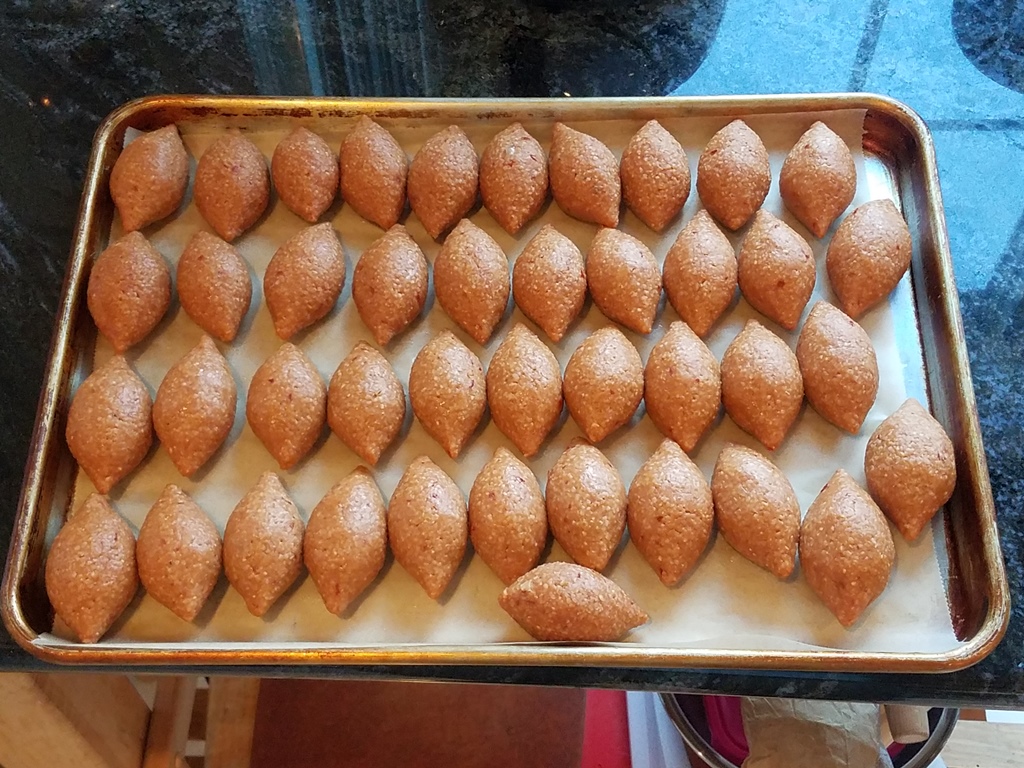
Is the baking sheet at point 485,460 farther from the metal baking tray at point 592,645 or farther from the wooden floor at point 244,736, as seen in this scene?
the wooden floor at point 244,736

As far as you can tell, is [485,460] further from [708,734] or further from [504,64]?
[504,64]

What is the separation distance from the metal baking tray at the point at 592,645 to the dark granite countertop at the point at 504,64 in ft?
0.37

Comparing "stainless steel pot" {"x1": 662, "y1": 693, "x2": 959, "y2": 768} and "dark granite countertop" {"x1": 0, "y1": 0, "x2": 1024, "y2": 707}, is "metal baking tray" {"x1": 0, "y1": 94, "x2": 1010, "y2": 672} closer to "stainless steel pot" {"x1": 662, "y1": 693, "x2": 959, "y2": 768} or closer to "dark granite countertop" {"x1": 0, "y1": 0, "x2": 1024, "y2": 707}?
"dark granite countertop" {"x1": 0, "y1": 0, "x2": 1024, "y2": 707}

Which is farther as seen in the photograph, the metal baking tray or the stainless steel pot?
the stainless steel pot

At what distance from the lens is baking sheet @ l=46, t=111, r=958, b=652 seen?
86cm

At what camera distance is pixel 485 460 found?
970 mm

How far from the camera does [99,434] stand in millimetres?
928

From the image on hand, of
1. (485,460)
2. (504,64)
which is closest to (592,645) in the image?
(485,460)

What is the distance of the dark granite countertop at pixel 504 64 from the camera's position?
1.16 metres

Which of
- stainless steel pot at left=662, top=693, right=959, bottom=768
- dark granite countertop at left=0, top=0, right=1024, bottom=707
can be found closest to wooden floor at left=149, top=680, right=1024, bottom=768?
stainless steel pot at left=662, top=693, right=959, bottom=768

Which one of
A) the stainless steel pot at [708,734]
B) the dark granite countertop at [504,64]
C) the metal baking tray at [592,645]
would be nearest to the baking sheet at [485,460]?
the metal baking tray at [592,645]

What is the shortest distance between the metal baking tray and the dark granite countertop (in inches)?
4.4

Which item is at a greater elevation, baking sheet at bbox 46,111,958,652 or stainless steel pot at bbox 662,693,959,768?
baking sheet at bbox 46,111,958,652

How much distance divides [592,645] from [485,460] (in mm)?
242
